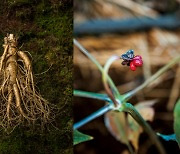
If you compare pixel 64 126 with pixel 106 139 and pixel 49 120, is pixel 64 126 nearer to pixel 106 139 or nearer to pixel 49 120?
pixel 49 120

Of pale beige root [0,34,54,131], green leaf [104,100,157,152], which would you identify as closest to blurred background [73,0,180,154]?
green leaf [104,100,157,152]

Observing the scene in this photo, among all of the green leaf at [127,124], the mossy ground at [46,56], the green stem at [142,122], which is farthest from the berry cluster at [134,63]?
the mossy ground at [46,56]

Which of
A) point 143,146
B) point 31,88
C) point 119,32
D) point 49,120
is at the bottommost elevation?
point 143,146

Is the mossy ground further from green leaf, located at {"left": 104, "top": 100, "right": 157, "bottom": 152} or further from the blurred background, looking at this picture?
green leaf, located at {"left": 104, "top": 100, "right": 157, "bottom": 152}

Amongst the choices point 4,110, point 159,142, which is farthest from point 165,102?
point 4,110

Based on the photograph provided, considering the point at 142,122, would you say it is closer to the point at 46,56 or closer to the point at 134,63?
the point at 134,63

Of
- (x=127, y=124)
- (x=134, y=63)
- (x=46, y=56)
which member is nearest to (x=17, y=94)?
(x=46, y=56)
